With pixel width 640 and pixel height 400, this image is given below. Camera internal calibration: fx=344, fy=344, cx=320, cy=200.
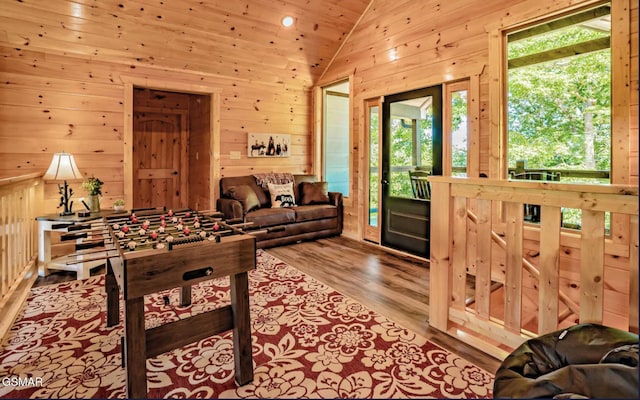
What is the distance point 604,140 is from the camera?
2.80 m

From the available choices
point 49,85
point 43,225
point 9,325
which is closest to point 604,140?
point 9,325

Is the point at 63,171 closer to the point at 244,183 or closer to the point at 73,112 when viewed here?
the point at 73,112

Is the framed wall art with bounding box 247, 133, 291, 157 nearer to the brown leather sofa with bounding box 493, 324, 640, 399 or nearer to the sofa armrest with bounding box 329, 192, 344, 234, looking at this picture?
the sofa armrest with bounding box 329, 192, 344, 234

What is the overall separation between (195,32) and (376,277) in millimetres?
3690

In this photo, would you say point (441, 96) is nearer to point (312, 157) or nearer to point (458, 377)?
point (312, 157)

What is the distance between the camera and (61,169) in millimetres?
3594

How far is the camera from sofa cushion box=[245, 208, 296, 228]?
176 inches

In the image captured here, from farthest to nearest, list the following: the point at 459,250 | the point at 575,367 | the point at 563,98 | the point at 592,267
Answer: the point at 563,98 → the point at 459,250 → the point at 592,267 → the point at 575,367

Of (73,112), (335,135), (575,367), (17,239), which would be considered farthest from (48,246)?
(335,135)

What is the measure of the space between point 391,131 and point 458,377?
11.0 ft

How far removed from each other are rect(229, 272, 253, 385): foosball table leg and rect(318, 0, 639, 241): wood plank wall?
2.74 meters

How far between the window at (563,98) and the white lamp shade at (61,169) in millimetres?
4503

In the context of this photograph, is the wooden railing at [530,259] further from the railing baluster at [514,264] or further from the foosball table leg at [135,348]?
the foosball table leg at [135,348]

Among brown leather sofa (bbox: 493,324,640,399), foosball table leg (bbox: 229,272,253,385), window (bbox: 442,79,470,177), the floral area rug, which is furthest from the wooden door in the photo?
brown leather sofa (bbox: 493,324,640,399)
